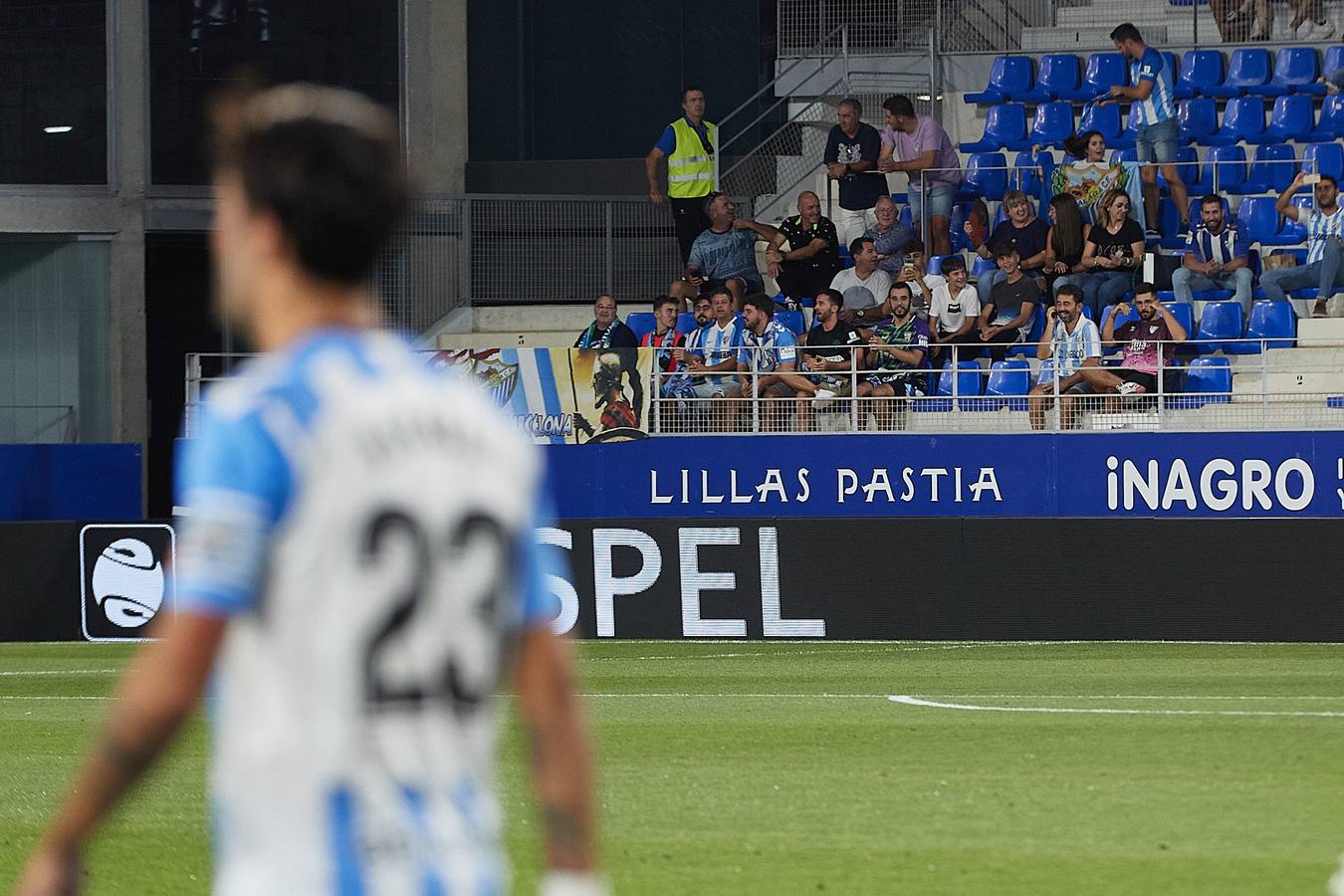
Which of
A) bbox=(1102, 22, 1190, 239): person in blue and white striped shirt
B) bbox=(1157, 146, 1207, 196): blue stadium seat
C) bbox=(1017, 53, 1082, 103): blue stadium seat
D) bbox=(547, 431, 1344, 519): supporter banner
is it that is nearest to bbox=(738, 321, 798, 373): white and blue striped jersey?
bbox=(547, 431, 1344, 519): supporter banner

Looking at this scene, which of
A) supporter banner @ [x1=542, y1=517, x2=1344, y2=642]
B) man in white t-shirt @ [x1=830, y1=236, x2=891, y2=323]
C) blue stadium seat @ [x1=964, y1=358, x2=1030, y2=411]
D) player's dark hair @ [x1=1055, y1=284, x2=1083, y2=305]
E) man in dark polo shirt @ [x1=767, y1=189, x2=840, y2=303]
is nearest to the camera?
supporter banner @ [x1=542, y1=517, x2=1344, y2=642]

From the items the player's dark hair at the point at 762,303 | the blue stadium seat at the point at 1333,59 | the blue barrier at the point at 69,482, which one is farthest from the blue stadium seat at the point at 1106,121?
the blue barrier at the point at 69,482

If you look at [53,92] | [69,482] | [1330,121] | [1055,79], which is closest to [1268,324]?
[1330,121]

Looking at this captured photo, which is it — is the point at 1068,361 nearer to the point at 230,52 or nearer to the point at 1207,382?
the point at 1207,382

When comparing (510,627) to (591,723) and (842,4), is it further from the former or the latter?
(842,4)

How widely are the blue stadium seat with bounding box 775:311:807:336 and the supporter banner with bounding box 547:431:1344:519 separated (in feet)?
5.78

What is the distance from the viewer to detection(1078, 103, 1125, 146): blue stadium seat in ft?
71.4

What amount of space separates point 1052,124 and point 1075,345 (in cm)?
501

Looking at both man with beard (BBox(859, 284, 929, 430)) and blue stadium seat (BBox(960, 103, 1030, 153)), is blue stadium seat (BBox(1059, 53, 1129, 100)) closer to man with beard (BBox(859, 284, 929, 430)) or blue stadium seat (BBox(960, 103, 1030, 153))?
blue stadium seat (BBox(960, 103, 1030, 153))

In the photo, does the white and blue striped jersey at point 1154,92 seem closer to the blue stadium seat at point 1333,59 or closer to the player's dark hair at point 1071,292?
the blue stadium seat at point 1333,59

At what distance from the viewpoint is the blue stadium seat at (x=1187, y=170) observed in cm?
2064

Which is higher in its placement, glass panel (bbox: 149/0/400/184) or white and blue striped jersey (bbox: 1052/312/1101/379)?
glass panel (bbox: 149/0/400/184)

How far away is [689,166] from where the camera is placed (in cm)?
2183

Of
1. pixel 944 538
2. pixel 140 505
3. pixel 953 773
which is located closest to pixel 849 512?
pixel 944 538
